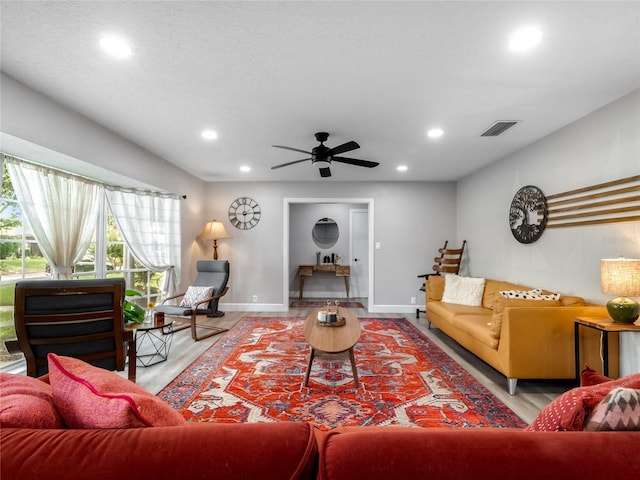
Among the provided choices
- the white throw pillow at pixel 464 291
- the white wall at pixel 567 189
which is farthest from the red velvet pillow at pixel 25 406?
the white throw pillow at pixel 464 291

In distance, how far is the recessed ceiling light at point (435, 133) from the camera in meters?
3.19

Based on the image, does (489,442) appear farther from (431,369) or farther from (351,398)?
(431,369)

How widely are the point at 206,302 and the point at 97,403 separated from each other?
3.47m

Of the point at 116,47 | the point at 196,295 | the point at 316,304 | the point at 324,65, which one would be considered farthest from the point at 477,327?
the point at 316,304

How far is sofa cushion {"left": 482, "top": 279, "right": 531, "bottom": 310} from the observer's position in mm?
3676

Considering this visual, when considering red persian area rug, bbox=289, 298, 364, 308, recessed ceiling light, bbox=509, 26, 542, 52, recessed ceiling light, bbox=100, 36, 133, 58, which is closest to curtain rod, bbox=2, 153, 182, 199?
recessed ceiling light, bbox=100, 36, 133, 58

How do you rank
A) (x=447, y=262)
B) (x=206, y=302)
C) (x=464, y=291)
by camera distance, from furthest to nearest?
(x=447, y=262) → (x=464, y=291) → (x=206, y=302)

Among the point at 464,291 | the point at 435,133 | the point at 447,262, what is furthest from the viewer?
the point at 447,262

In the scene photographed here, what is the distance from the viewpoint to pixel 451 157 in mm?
4160

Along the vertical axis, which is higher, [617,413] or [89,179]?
[89,179]

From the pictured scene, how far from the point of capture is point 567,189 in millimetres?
3068

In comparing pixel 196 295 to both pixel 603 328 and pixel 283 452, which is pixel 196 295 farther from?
pixel 603 328

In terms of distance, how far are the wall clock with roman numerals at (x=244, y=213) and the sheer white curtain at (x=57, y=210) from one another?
8.06 feet

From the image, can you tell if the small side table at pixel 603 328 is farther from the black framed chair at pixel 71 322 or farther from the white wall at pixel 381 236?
the black framed chair at pixel 71 322
